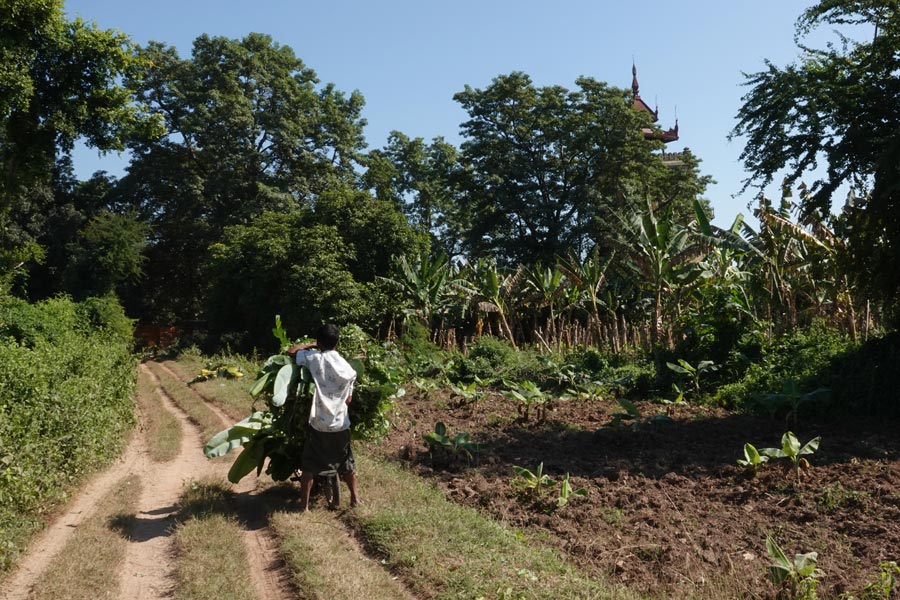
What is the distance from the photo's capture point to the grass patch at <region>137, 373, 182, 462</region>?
1021cm

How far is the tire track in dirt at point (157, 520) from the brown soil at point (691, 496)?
94.2 inches

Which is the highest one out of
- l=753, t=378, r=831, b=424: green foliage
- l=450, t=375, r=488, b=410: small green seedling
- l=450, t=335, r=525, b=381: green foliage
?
l=450, t=335, r=525, b=381: green foliage

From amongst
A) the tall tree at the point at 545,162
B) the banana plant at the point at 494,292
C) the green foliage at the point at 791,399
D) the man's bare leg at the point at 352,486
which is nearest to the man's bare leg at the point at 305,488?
the man's bare leg at the point at 352,486

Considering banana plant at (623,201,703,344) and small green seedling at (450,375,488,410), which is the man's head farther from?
banana plant at (623,201,703,344)

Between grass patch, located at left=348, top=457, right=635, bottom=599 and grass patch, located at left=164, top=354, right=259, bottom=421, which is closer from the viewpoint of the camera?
grass patch, located at left=348, top=457, right=635, bottom=599

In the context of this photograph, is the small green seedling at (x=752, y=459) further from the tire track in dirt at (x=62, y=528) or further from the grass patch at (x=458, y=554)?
the tire track in dirt at (x=62, y=528)

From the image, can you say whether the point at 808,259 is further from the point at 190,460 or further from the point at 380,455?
the point at 190,460

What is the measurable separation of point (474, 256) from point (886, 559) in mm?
33394

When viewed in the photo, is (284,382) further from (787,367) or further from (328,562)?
(787,367)

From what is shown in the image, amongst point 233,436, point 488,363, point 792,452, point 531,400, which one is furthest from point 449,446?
point 488,363

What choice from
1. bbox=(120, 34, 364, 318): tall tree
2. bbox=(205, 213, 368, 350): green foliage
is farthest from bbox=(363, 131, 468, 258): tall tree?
bbox=(205, 213, 368, 350): green foliage

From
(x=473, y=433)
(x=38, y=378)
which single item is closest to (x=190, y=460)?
(x=38, y=378)

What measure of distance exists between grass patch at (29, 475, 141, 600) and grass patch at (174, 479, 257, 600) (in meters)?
0.46

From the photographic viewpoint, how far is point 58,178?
4072cm
